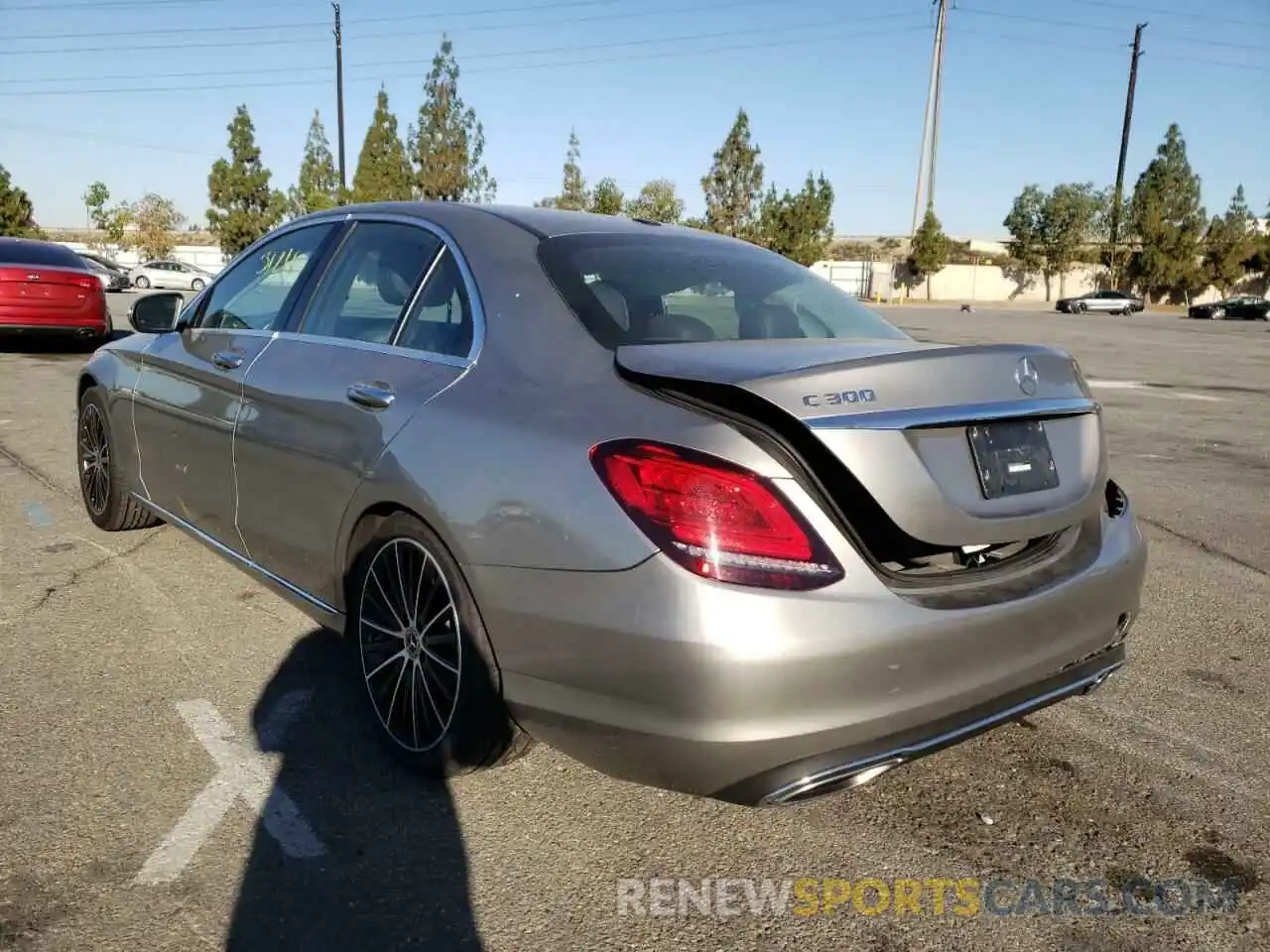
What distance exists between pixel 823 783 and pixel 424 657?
1.13m

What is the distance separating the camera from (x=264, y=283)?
151 inches

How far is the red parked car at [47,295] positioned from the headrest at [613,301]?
12.2 m

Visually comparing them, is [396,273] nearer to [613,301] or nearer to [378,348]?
[378,348]

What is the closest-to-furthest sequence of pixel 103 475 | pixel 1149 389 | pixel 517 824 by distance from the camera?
pixel 517 824
pixel 103 475
pixel 1149 389

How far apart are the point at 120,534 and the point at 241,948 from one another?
3.54 meters

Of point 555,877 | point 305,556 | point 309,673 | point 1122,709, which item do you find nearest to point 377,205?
point 305,556

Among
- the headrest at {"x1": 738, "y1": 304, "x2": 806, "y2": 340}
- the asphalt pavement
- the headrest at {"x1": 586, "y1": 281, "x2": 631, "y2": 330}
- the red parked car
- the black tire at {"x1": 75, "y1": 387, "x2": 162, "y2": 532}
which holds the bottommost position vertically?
the asphalt pavement

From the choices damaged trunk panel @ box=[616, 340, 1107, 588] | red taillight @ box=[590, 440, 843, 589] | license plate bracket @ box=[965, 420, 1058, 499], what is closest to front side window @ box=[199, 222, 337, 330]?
damaged trunk panel @ box=[616, 340, 1107, 588]

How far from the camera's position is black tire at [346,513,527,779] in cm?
246

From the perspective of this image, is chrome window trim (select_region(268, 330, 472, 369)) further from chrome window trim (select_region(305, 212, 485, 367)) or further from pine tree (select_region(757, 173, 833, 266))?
pine tree (select_region(757, 173, 833, 266))

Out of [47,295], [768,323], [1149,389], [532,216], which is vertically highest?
[532,216]

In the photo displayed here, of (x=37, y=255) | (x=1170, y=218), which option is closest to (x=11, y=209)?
(x=37, y=255)

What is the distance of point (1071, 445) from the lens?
256 centimetres

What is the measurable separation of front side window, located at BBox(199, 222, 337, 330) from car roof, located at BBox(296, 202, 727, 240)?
0.26 m
